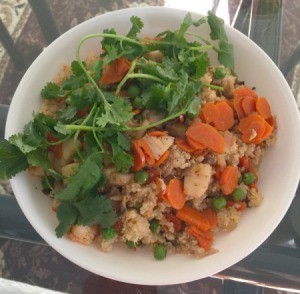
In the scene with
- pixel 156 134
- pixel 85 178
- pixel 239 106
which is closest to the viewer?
pixel 85 178

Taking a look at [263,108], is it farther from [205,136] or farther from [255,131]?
[205,136]

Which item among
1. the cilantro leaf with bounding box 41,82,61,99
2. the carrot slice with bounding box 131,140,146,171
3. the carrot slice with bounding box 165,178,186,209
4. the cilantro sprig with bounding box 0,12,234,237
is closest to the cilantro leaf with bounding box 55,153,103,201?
the cilantro sprig with bounding box 0,12,234,237

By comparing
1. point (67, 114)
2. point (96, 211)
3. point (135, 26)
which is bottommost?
point (96, 211)

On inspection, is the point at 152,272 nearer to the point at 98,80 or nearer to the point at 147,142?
the point at 147,142

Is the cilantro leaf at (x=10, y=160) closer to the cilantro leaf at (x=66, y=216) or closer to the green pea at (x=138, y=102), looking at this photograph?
the cilantro leaf at (x=66, y=216)

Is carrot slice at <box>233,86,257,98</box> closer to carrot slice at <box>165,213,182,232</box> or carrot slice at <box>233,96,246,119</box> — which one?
carrot slice at <box>233,96,246,119</box>

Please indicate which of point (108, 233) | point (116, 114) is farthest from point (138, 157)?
point (108, 233)

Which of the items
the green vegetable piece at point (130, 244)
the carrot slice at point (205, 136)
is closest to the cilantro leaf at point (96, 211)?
the green vegetable piece at point (130, 244)
